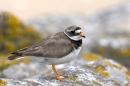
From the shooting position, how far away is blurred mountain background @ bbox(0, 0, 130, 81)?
1992cm

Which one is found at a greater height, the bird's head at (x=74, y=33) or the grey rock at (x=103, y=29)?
the grey rock at (x=103, y=29)

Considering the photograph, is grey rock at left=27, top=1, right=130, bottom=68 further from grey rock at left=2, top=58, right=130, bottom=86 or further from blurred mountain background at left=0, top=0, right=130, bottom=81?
grey rock at left=2, top=58, right=130, bottom=86

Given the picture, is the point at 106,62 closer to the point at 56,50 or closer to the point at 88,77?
the point at 88,77

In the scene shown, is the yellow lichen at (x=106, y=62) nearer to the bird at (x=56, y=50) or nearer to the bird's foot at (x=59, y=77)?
the bird at (x=56, y=50)

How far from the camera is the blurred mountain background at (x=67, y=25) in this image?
65.4 ft

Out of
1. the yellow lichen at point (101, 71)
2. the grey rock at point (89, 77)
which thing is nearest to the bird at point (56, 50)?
the grey rock at point (89, 77)

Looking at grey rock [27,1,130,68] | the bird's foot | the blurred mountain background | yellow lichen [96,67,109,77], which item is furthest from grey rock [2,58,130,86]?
grey rock [27,1,130,68]

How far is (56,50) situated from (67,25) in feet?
56.6

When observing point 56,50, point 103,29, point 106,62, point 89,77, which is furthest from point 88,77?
point 103,29

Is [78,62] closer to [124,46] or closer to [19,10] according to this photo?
[124,46]

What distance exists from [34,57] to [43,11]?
1240 inches

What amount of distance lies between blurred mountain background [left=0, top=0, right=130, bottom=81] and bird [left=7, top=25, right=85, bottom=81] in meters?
3.60

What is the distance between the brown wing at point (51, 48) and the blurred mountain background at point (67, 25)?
3.60 m

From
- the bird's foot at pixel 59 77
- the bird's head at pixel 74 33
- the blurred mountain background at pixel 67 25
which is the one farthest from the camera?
the blurred mountain background at pixel 67 25
